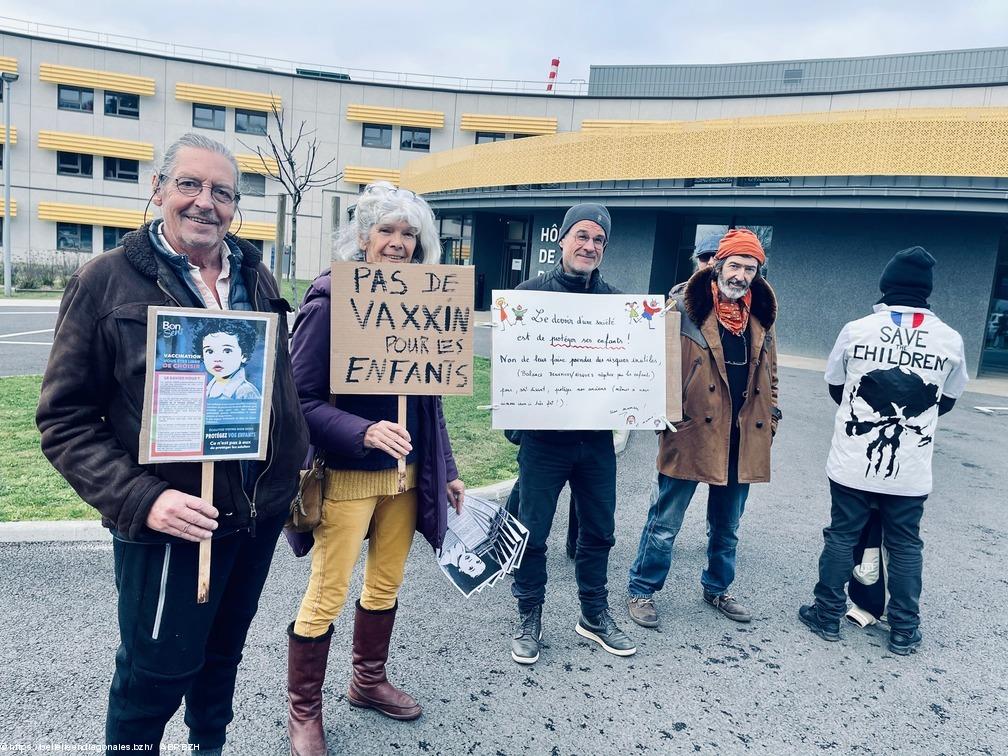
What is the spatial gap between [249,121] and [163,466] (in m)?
37.6

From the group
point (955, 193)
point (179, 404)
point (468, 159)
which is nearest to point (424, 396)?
point (179, 404)

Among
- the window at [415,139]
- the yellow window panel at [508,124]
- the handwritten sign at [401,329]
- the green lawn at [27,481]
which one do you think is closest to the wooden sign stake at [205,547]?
the handwritten sign at [401,329]

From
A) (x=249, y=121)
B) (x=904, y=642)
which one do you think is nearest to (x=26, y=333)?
(x=904, y=642)

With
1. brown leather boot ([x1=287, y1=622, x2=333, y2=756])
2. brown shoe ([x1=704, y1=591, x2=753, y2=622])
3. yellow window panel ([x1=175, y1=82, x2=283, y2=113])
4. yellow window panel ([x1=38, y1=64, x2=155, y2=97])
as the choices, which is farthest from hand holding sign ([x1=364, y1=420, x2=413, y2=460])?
yellow window panel ([x1=38, y1=64, x2=155, y2=97])

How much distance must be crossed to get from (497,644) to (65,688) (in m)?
1.93

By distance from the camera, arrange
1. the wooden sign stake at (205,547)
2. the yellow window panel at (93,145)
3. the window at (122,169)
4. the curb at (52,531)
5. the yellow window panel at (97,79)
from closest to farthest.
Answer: the wooden sign stake at (205,547) < the curb at (52,531) < the yellow window panel at (97,79) < the yellow window panel at (93,145) < the window at (122,169)

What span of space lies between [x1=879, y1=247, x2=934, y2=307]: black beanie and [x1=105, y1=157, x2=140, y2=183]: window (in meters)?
38.4

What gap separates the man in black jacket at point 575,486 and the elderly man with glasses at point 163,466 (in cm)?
147

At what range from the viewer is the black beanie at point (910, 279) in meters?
3.63

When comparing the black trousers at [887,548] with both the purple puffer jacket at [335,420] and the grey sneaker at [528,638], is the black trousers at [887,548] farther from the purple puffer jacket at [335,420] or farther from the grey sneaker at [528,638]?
the purple puffer jacket at [335,420]

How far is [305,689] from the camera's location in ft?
8.38

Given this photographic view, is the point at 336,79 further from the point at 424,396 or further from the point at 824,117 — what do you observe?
Result: the point at 424,396

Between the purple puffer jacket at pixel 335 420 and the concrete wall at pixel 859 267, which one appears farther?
the concrete wall at pixel 859 267

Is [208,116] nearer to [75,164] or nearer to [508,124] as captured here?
[75,164]
